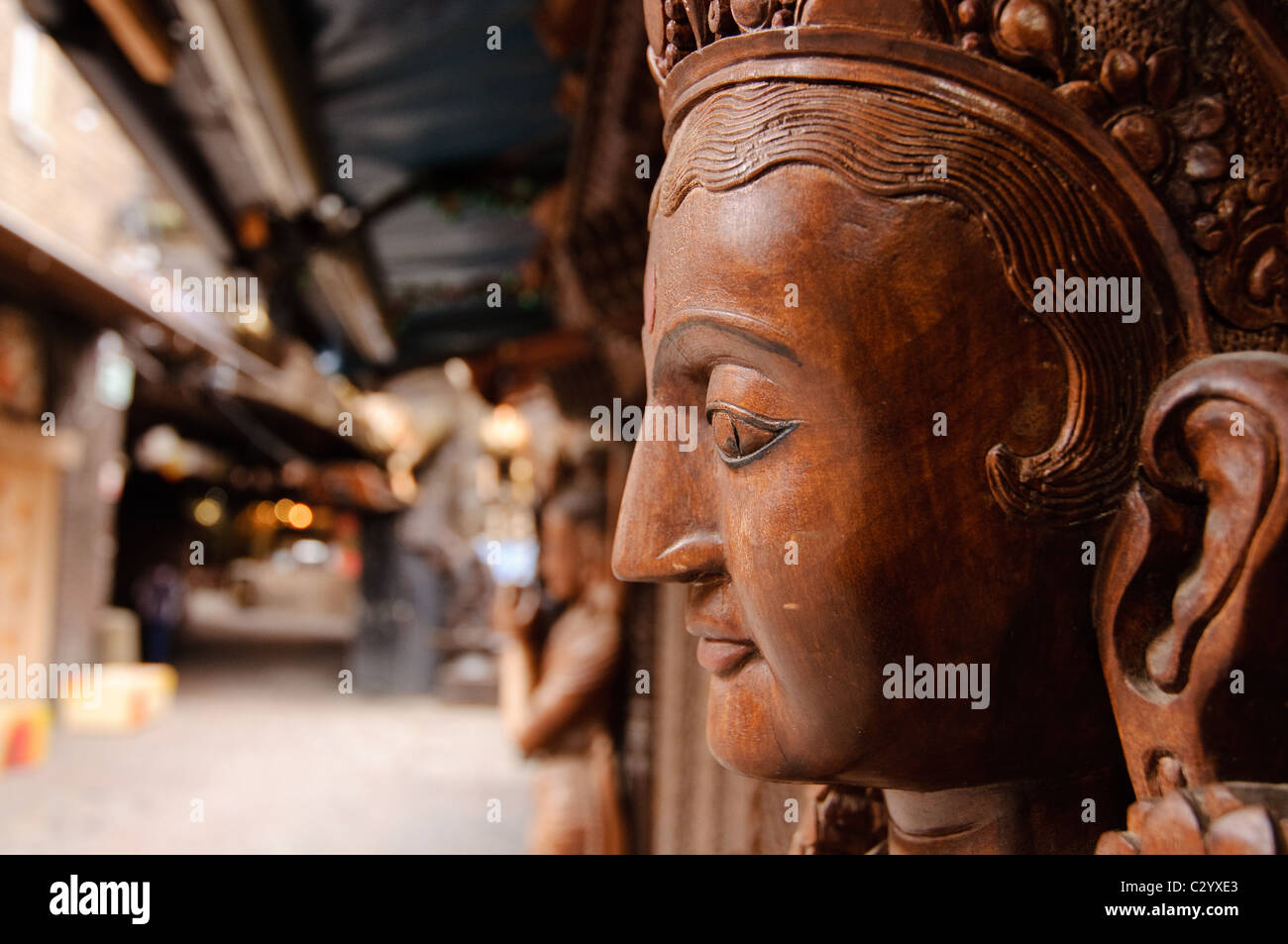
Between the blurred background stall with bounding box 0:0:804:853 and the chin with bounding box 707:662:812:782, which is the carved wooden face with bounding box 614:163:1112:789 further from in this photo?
the blurred background stall with bounding box 0:0:804:853

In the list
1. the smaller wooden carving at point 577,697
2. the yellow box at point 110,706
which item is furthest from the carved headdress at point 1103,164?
the yellow box at point 110,706

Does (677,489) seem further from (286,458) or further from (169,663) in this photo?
(286,458)

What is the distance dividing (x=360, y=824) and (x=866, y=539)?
532 cm

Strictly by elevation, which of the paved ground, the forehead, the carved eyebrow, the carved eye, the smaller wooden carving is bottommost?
the paved ground

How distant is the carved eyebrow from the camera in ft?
2.62

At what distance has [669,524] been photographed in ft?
2.98

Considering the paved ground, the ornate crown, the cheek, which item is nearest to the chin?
the cheek

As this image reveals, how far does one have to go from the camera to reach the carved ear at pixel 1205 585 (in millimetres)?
669

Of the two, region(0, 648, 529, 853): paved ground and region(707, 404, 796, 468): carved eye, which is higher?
region(707, 404, 796, 468): carved eye

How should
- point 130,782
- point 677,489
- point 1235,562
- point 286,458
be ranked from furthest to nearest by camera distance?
Answer: point 286,458, point 130,782, point 677,489, point 1235,562

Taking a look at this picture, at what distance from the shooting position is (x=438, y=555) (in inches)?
420

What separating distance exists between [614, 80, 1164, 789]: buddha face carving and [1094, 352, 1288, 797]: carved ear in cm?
5

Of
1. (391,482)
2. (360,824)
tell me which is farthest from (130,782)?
(391,482)
